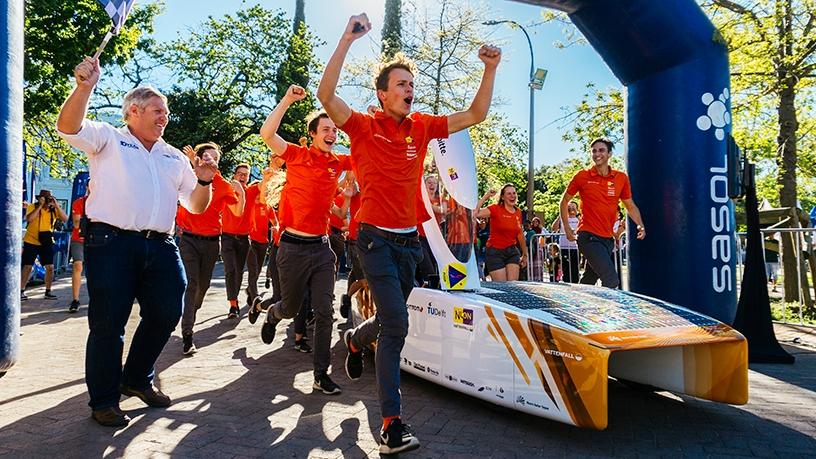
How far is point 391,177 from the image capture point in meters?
3.35

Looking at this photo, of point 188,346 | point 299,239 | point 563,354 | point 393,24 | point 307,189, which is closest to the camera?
point 563,354

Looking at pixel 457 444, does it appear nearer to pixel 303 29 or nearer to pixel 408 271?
pixel 408 271

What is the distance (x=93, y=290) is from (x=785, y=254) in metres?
9.64

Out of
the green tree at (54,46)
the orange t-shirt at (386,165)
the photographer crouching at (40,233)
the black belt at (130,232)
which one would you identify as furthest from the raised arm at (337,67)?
the green tree at (54,46)

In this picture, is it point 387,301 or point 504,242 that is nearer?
point 387,301

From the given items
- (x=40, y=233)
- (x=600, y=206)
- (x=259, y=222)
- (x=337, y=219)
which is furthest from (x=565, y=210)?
(x=40, y=233)

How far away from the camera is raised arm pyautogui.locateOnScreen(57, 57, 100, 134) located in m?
3.04

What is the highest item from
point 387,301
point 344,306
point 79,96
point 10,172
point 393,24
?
point 393,24

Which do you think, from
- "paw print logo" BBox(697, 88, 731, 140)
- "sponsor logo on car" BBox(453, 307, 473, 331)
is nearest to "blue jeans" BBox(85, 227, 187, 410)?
"sponsor logo on car" BBox(453, 307, 473, 331)

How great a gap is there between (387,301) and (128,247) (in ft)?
5.13

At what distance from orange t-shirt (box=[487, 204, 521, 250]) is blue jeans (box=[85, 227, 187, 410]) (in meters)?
4.90

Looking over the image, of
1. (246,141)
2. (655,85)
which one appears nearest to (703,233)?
(655,85)

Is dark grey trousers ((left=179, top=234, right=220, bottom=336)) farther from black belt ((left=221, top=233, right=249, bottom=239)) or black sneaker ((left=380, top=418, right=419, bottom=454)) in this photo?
black sneaker ((left=380, top=418, right=419, bottom=454))

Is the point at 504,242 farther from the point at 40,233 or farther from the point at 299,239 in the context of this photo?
the point at 40,233
